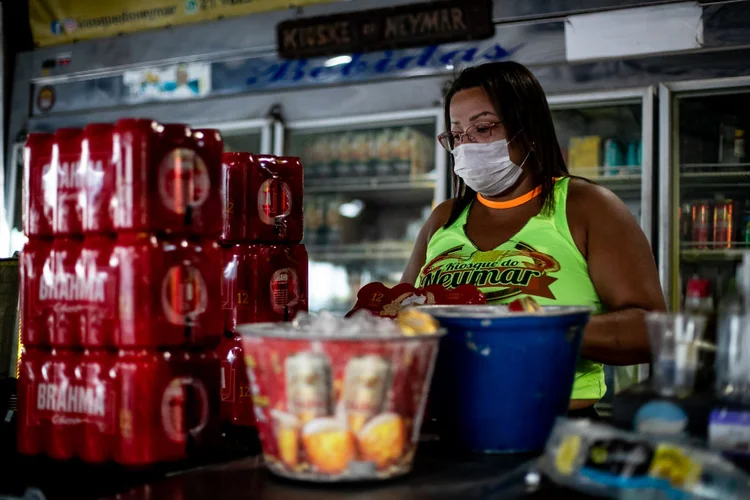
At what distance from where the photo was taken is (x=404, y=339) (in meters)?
0.93

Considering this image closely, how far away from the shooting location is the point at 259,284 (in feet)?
4.56

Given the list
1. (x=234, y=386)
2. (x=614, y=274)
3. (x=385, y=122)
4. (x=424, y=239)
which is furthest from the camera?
(x=385, y=122)

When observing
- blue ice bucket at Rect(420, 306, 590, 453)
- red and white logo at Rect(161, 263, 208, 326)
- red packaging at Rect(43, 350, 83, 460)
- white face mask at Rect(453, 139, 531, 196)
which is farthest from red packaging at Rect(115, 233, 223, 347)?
white face mask at Rect(453, 139, 531, 196)

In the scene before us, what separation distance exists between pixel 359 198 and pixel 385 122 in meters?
0.70

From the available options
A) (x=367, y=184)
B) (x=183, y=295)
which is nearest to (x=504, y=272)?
(x=183, y=295)

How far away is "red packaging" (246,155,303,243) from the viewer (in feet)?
4.63

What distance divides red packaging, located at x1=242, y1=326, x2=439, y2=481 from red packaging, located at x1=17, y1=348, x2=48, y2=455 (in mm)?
405

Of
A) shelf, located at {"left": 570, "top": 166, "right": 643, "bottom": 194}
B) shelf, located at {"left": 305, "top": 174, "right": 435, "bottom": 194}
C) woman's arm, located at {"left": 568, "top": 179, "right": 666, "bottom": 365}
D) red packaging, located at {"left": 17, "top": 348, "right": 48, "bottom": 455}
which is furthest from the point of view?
shelf, located at {"left": 305, "top": 174, "right": 435, "bottom": 194}

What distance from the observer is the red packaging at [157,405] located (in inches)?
41.4

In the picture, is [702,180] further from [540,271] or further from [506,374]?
[506,374]

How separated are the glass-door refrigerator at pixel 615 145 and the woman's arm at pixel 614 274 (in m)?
1.70

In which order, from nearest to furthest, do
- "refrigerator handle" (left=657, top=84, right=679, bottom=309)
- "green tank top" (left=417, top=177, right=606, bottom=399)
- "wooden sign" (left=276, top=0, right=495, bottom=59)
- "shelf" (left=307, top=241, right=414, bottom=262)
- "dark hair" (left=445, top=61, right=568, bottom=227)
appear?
"green tank top" (left=417, top=177, right=606, bottom=399)
"dark hair" (left=445, top=61, right=568, bottom=227)
"refrigerator handle" (left=657, top=84, right=679, bottom=309)
"wooden sign" (left=276, top=0, right=495, bottom=59)
"shelf" (left=307, top=241, right=414, bottom=262)

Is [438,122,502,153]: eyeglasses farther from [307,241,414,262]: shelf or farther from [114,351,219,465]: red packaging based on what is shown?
[307,241,414,262]: shelf

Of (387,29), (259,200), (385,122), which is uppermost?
(387,29)
